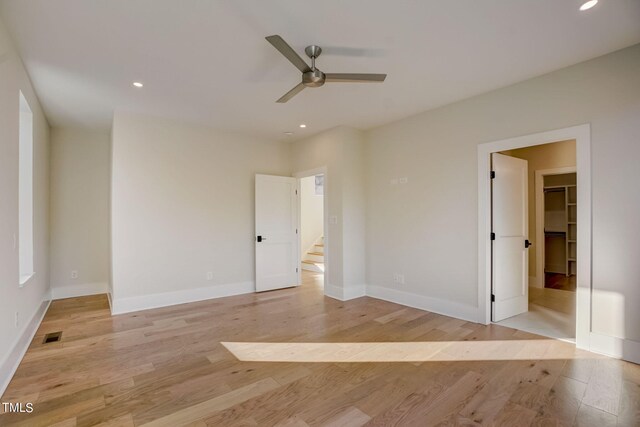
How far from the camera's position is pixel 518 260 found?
13.1 feet

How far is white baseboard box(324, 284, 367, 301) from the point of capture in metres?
4.82

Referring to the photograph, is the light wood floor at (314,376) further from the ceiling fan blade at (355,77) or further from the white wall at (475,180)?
the ceiling fan blade at (355,77)

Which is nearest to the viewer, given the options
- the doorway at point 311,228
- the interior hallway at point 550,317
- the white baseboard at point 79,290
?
the interior hallway at point 550,317

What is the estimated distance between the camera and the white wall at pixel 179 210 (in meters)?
4.26

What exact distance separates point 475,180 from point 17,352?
16.4 feet

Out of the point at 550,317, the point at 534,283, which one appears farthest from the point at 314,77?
the point at 534,283

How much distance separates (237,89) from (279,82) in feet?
1.78

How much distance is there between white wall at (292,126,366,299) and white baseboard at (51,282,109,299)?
3.97 metres

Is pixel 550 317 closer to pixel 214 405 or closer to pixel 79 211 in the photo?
pixel 214 405

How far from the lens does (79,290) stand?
5176 millimetres

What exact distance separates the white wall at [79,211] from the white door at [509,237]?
6.11m

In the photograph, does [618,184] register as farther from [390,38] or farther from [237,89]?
[237,89]

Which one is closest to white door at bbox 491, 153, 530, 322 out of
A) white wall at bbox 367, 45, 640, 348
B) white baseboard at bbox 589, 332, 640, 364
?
white wall at bbox 367, 45, 640, 348

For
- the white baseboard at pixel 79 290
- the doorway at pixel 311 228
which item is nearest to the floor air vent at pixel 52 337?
the white baseboard at pixel 79 290
